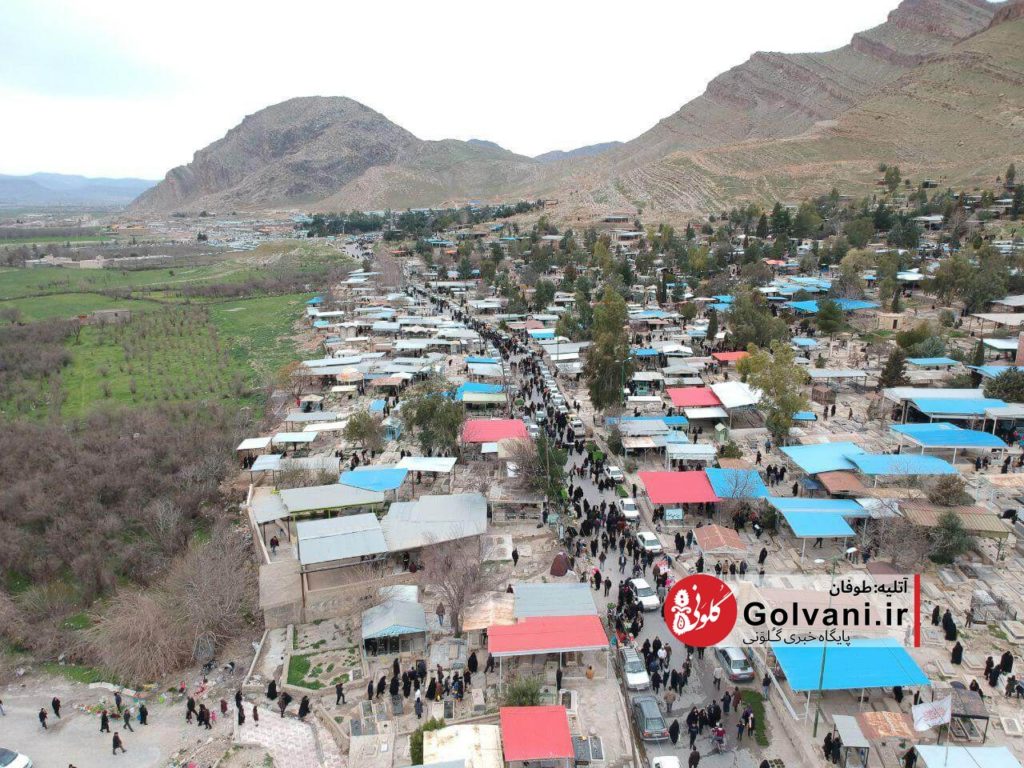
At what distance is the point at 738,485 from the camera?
16031 mm

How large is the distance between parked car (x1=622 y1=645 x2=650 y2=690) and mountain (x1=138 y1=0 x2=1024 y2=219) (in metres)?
67.6

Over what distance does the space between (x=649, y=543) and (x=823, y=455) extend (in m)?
6.24

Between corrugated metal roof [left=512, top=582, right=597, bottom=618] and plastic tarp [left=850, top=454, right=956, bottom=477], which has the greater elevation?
plastic tarp [left=850, top=454, right=956, bottom=477]

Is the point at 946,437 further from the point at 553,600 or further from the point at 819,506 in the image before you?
the point at 553,600

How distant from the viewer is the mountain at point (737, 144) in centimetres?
7294

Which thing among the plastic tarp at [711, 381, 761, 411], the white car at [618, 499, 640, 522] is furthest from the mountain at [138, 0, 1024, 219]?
the white car at [618, 499, 640, 522]

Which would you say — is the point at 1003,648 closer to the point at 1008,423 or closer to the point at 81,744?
the point at 1008,423

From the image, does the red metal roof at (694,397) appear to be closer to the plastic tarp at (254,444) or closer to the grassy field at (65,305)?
the plastic tarp at (254,444)

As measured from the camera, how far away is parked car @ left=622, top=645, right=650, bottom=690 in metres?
10.9

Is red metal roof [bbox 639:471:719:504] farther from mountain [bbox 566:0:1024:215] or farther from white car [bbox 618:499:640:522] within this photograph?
mountain [bbox 566:0:1024:215]

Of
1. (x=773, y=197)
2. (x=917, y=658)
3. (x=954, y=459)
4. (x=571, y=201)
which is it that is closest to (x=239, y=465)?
(x=917, y=658)

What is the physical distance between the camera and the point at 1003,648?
454 inches

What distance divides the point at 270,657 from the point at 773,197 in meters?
71.4

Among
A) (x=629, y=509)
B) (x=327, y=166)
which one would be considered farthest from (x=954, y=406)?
(x=327, y=166)
